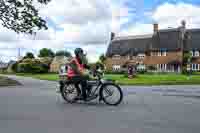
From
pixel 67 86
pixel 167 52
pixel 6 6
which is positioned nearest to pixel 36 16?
pixel 6 6

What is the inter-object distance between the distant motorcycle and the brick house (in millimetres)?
60169

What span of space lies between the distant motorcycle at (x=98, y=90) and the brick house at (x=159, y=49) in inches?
2369

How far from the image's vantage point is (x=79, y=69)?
1119 centimetres

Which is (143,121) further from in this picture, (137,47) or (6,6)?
(137,47)

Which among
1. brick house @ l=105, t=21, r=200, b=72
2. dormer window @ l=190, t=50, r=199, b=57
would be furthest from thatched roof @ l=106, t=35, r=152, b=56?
dormer window @ l=190, t=50, r=199, b=57

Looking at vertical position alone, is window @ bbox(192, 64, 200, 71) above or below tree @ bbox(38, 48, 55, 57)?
below

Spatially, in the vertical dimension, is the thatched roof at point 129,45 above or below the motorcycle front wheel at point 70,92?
above

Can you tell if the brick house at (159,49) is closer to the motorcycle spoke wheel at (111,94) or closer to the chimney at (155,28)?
the chimney at (155,28)

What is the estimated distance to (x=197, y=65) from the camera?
6975cm

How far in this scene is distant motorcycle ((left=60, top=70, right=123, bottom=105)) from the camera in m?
10.6

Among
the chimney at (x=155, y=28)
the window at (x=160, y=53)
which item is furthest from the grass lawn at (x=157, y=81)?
the chimney at (x=155, y=28)

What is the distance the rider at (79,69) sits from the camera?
1105 centimetres

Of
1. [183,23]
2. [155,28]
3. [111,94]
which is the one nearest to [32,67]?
[155,28]

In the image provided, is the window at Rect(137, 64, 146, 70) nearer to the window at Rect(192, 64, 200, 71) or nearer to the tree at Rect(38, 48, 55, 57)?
the window at Rect(192, 64, 200, 71)
